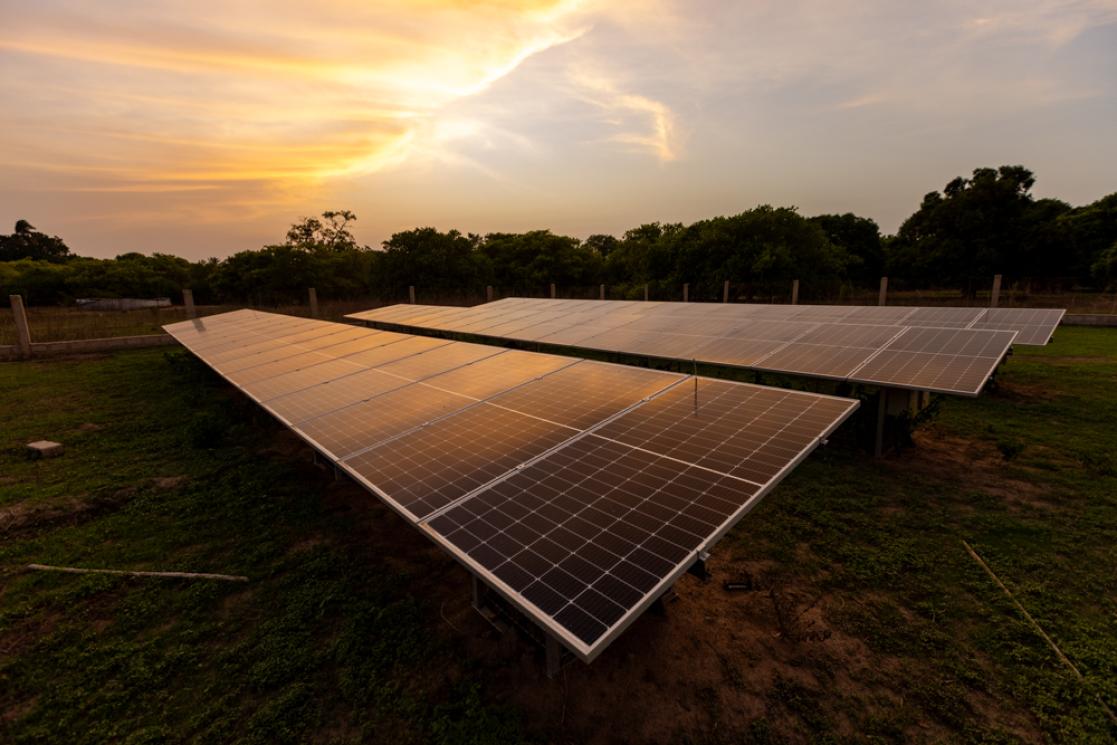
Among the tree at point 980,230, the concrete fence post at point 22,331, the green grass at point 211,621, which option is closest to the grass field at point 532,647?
the green grass at point 211,621

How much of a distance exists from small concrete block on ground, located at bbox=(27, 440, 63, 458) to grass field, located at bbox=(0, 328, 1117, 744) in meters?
0.62

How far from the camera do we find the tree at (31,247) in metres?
66.8

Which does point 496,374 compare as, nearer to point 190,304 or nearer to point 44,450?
point 44,450

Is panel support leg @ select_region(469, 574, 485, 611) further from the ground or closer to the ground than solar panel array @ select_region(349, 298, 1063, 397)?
closer to the ground

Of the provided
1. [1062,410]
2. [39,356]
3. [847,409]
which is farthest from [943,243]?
[39,356]

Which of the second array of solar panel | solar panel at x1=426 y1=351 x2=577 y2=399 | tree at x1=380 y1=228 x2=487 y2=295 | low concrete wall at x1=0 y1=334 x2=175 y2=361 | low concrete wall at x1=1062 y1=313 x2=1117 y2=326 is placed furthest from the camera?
tree at x1=380 y1=228 x2=487 y2=295

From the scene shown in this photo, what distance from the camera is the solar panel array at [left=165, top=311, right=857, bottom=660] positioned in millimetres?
3385

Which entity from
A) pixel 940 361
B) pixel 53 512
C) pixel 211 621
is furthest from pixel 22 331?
pixel 940 361

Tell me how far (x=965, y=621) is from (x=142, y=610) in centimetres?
972

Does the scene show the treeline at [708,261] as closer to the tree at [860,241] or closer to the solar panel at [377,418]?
the tree at [860,241]

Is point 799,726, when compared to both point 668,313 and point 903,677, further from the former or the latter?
point 668,313

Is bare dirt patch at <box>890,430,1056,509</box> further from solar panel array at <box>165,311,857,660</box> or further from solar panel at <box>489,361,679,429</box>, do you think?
solar panel at <box>489,361,679,429</box>

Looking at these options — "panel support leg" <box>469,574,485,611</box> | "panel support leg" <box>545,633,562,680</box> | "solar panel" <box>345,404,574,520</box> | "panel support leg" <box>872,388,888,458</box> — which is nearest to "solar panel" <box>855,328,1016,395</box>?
"panel support leg" <box>872,388,888,458</box>

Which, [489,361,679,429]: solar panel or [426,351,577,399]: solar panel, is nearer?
[489,361,679,429]: solar panel
